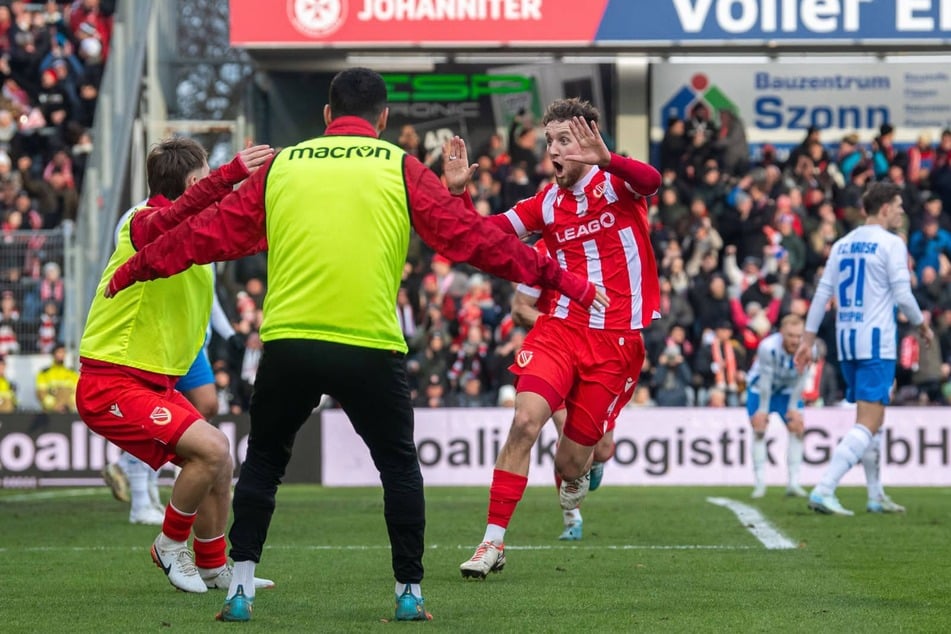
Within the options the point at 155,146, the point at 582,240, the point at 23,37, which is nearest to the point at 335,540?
the point at 582,240

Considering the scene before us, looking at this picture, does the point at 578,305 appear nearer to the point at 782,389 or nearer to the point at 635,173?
the point at 635,173

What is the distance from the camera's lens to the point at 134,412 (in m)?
7.70

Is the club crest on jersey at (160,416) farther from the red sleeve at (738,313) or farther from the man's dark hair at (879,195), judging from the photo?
the red sleeve at (738,313)

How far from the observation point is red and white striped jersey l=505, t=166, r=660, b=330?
9.11 meters

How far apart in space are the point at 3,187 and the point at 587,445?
17.4 m

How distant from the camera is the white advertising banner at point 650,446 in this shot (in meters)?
20.0

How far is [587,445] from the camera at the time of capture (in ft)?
30.5

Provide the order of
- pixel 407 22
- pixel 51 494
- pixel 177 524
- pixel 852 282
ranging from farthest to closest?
pixel 407 22, pixel 51 494, pixel 852 282, pixel 177 524

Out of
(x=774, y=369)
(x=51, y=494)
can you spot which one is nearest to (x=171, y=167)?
(x=774, y=369)

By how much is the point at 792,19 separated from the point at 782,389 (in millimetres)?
10056

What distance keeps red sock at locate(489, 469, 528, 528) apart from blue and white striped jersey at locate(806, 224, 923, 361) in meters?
4.63

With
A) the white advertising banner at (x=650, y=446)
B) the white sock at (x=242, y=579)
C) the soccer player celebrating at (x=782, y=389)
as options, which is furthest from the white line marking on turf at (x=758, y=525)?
the white sock at (x=242, y=579)

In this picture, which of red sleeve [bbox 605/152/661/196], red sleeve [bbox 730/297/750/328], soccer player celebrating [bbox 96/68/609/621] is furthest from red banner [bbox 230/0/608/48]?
soccer player celebrating [bbox 96/68/609/621]

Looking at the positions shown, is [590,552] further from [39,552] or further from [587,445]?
[39,552]
